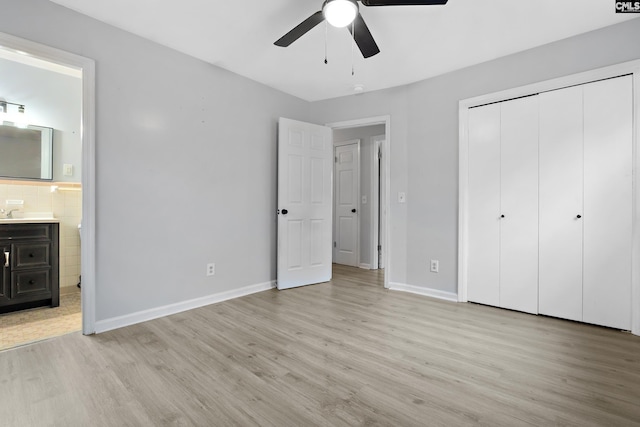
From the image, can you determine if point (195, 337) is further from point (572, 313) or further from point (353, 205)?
point (353, 205)

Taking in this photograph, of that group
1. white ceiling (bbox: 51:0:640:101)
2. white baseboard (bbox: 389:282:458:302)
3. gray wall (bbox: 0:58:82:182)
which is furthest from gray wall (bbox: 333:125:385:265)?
gray wall (bbox: 0:58:82:182)

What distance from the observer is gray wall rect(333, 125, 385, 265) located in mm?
5086

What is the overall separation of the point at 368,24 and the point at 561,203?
7.51ft

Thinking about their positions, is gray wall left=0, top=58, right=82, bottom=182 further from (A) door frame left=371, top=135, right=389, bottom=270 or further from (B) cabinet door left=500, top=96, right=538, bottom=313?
(B) cabinet door left=500, top=96, right=538, bottom=313

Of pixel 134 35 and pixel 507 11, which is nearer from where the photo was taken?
pixel 507 11

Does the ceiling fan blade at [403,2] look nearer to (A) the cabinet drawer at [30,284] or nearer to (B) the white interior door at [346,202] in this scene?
(B) the white interior door at [346,202]

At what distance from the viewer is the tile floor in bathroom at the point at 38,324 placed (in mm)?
2334

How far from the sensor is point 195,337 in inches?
91.0

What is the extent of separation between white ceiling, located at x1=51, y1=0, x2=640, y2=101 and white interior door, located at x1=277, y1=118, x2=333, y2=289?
2.81 feet

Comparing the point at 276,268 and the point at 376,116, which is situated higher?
the point at 376,116

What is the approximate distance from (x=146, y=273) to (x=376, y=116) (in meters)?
3.08

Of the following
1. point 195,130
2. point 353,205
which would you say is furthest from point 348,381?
point 353,205

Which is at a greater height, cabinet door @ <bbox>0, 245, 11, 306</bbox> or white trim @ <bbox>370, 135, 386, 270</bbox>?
white trim @ <bbox>370, 135, 386, 270</bbox>

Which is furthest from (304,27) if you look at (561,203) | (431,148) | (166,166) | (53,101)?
(53,101)
